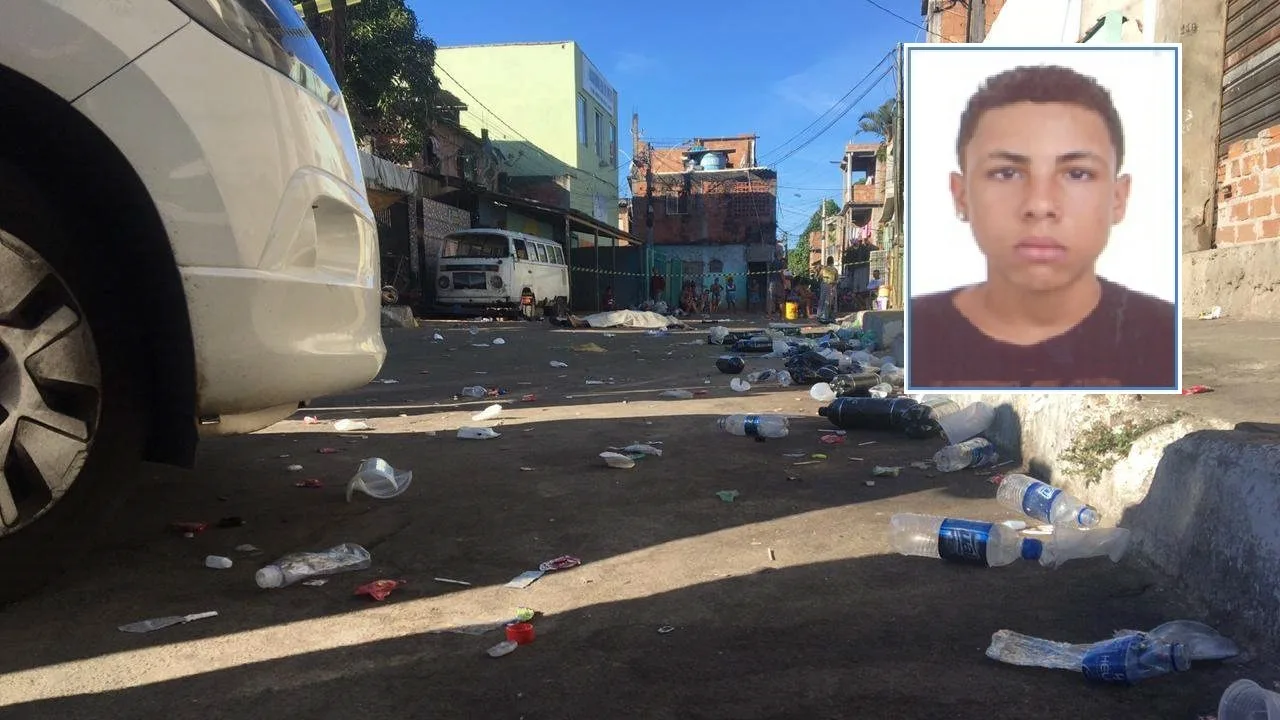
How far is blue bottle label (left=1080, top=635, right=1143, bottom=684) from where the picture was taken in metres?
1.71

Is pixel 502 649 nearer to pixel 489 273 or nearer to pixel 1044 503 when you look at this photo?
pixel 1044 503

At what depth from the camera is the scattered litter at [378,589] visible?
2.28m

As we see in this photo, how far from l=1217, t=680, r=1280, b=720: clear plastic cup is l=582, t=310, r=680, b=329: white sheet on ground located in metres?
16.3

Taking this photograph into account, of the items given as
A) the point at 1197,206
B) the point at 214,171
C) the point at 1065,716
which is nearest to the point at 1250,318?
the point at 1197,206

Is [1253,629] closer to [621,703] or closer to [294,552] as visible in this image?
[621,703]

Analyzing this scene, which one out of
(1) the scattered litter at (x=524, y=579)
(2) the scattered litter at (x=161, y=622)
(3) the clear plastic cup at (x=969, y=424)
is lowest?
(2) the scattered litter at (x=161, y=622)

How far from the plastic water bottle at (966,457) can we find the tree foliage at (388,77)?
15563 mm

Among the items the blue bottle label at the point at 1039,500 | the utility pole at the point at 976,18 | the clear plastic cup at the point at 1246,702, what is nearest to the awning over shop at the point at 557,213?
the utility pole at the point at 976,18

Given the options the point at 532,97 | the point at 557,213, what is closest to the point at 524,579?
the point at 557,213

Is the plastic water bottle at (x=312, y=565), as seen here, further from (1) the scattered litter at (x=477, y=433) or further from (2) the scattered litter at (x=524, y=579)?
(1) the scattered litter at (x=477, y=433)

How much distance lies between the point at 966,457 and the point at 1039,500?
834 mm

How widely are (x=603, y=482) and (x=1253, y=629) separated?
2.45m

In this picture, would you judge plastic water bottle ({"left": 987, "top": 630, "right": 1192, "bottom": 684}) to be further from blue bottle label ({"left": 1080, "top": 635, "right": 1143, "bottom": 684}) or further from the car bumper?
the car bumper

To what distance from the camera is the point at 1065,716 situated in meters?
1.60
